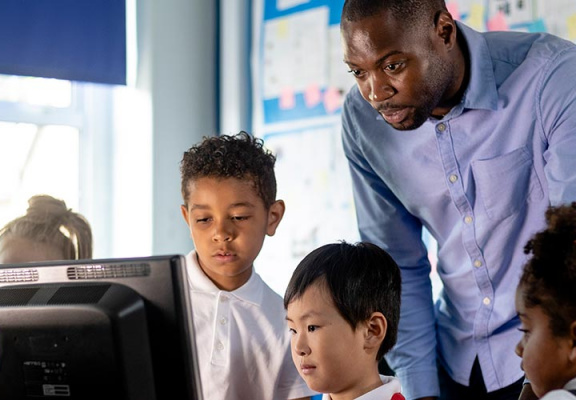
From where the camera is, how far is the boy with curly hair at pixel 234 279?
5.70ft

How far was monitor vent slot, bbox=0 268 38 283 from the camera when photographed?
3.78 ft

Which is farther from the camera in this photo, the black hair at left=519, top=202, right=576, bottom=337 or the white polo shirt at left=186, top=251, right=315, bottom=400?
the white polo shirt at left=186, top=251, right=315, bottom=400

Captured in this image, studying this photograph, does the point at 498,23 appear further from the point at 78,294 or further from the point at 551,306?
the point at 78,294

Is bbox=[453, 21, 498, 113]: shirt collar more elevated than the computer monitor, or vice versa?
bbox=[453, 21, 498, 113]: shirt collar

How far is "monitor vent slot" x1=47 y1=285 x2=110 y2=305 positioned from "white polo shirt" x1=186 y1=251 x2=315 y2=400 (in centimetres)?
64

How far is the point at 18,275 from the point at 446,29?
2.99 ft

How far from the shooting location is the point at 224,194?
6.07 ft

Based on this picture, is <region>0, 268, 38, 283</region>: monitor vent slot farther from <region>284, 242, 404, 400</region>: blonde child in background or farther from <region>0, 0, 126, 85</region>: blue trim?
<region>0, 0, 126, 85</region>: blue trim

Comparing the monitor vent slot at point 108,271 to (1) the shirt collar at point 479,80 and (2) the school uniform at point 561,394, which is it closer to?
Answer: (2) the school uniform at point 561,394

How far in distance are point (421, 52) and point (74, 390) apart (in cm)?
87

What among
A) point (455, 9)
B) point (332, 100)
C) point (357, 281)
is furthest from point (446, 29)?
point (332, 100)

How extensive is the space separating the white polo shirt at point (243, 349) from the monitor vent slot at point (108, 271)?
63cm

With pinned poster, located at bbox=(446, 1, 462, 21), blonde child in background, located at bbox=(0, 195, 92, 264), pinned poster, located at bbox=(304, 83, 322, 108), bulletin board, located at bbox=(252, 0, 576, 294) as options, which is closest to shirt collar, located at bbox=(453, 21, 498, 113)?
blonde child in background, located at bbox=(0, 195, 92, 264)

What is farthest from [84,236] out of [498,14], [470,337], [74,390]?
[498,14]
